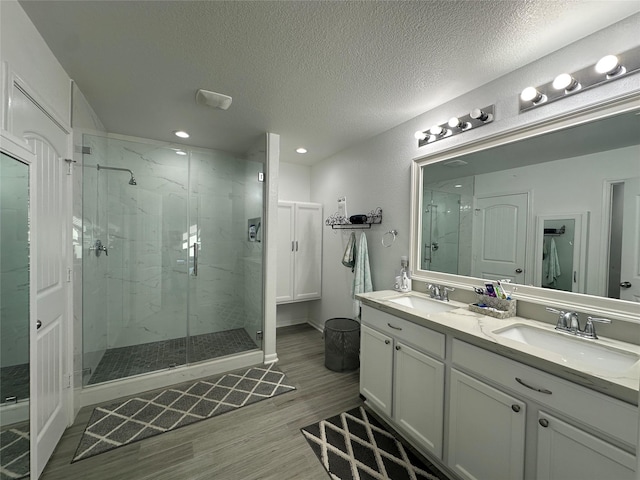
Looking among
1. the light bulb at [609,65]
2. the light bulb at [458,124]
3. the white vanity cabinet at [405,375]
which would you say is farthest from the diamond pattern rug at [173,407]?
the light bulb at [609,65]

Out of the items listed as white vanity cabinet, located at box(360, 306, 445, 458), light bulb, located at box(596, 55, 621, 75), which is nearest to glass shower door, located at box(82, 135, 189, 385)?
white vanity cabinet, located at box(360, 306, 445, 458)

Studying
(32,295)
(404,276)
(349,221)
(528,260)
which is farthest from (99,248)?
(528,260)

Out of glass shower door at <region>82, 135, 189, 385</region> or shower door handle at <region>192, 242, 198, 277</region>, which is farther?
shower door handle at <region>192, 242, 198, 277</region>

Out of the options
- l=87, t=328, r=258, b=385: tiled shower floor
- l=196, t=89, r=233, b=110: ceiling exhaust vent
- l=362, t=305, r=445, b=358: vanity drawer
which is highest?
l=196, t=89, r=233, b=110: ceiling exhaust vent

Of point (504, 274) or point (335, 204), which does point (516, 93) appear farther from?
point (335, 204)

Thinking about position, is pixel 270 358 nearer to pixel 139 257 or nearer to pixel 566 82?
pixel 139 257

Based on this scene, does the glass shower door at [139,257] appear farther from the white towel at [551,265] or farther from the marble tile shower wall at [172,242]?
the white towel at [551,265]

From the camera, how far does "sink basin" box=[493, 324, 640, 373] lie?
3.56 feet

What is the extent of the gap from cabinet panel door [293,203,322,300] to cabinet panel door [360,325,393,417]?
1569 millimetres

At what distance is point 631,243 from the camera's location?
1207mm

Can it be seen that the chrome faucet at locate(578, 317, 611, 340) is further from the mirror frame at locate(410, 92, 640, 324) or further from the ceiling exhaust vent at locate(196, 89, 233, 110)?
the ceiling exhaust vent at locate(196, 89, 233, 110)

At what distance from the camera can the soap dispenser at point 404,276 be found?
224cm

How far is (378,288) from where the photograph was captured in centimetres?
267

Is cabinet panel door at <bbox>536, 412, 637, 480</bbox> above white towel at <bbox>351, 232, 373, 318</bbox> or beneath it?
beneath
